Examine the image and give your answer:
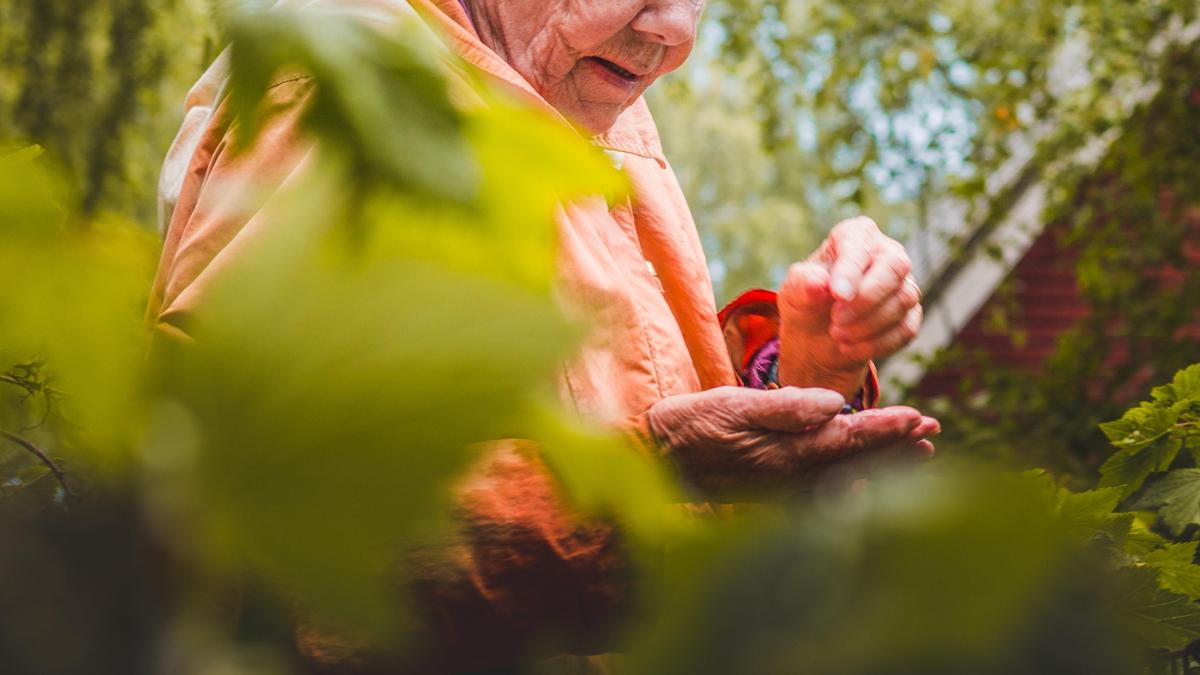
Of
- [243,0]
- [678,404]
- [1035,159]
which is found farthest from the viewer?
[1035,159]

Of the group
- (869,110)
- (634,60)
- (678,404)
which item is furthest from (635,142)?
(869,110)

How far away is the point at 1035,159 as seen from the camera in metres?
8.17

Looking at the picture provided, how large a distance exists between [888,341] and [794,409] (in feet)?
0.93

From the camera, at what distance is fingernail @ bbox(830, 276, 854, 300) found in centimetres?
141

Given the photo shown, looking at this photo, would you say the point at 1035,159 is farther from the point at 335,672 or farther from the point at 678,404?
the point at 335,672

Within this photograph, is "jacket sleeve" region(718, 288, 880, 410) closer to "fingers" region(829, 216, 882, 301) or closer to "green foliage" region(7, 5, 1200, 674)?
"fingers" region(829, 216, 882, 301)

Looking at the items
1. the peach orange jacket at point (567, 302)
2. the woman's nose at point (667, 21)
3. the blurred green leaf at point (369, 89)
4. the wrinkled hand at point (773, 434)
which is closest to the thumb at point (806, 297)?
the peach orange jacket at point (567, 302)

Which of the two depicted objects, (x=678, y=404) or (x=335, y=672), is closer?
(x=335, y=672)

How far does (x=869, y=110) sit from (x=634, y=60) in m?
7.81

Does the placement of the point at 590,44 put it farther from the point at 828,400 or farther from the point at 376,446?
the point at 376,446

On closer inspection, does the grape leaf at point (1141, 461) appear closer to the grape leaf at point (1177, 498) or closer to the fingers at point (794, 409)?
the grape leaf at point (1177, 498)

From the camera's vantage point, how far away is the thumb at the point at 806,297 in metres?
1.46

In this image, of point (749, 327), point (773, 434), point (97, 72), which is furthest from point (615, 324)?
point (97, 72)

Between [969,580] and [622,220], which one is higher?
[969,580]
